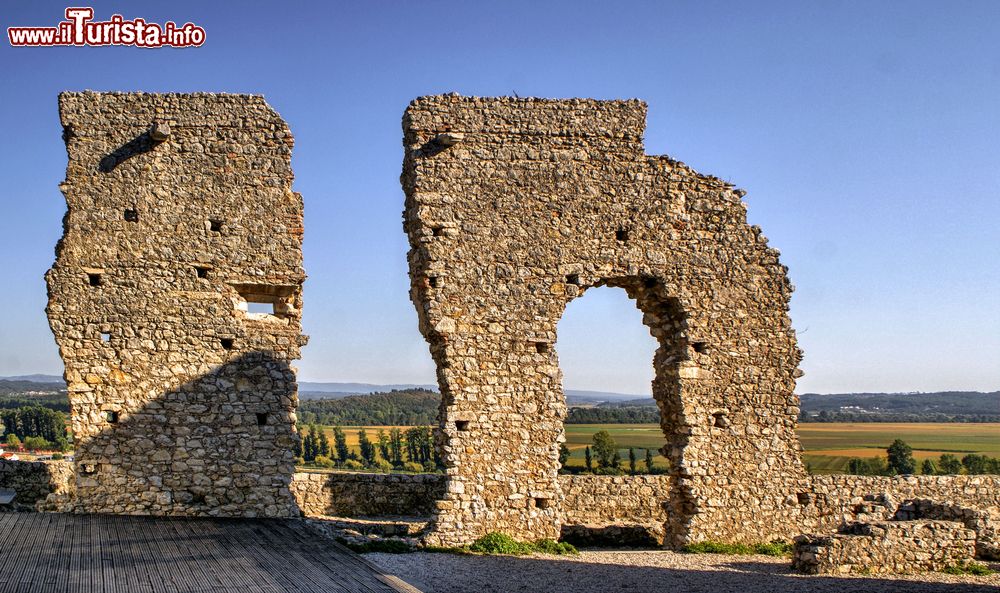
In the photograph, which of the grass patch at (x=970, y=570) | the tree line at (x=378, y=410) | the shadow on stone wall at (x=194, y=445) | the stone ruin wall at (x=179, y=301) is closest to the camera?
the grass patch at (x=970, y=570)

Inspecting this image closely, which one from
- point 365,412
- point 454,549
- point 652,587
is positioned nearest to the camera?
point 652,587

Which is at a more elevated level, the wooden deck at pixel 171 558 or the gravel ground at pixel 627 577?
the wooden deck at pixel 171 558

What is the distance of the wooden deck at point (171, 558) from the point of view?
8.07m

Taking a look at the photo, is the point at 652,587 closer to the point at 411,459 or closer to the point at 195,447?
the point at 195,447

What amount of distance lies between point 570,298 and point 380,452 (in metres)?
19.7

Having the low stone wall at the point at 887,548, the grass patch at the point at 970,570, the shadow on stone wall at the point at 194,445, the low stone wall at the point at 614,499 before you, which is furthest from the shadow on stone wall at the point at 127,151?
the grass patch at the point at 970,570

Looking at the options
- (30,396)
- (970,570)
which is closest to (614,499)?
(970,570)

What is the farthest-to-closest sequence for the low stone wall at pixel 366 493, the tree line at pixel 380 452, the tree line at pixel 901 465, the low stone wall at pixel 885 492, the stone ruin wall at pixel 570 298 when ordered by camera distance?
the tree line at pixel 380 452 → the tree line at pixel 901 465 → the low stone wall at pixel 366 493 → the low stone wall at pixel 885 492 → the stone ruin wall at pixel 570 298

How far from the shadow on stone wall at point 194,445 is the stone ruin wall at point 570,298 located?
2.45 meters

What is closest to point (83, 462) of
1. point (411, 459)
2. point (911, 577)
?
point (911, 577)

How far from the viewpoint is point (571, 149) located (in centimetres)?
1285

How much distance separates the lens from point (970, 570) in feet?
36.2

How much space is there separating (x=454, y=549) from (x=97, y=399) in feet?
18.0

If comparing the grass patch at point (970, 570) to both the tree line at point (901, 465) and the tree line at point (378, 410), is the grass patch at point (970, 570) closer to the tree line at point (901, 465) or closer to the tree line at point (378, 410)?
the tree line at point (901, 465)
